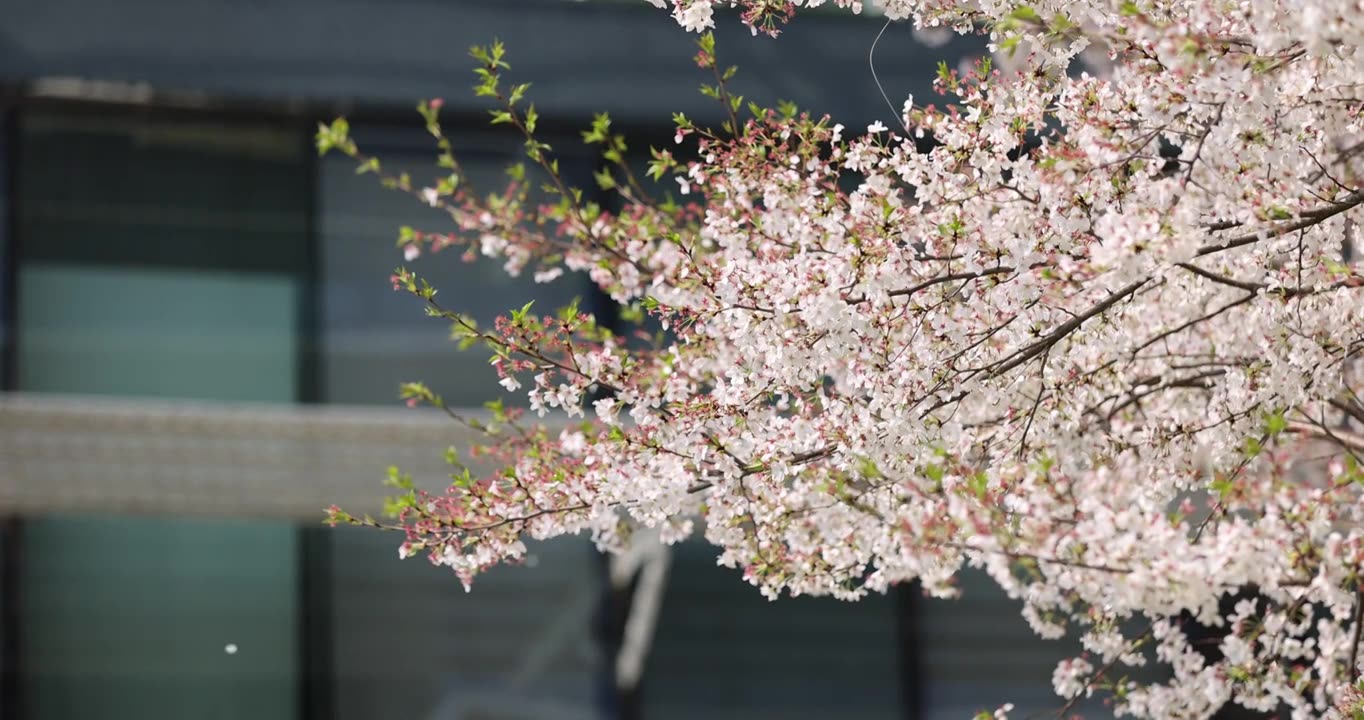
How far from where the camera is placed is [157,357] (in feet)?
33.0

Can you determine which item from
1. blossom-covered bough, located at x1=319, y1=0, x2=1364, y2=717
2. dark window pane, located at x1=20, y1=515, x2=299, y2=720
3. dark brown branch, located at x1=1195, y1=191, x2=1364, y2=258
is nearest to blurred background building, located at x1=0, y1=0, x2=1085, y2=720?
dark window pane, located at x1=20, y1=515, x2=299, y2=720

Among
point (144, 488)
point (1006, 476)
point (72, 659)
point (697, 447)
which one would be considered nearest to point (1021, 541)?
point (1006, 476)

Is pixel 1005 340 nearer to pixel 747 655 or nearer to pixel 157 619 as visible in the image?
pixel 747 655

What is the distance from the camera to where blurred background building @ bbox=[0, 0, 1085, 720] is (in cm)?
970

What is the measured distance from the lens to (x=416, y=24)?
34.7 feet

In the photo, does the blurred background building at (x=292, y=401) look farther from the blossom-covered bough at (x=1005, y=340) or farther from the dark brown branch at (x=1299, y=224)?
the dark brown branch at (x=1299, y=224)

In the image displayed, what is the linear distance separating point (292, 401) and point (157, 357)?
88 cm

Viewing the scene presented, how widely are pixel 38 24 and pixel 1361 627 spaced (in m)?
8.28

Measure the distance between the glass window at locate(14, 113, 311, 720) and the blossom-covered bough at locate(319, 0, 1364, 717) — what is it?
208 inches

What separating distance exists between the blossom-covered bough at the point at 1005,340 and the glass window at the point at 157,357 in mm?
5294

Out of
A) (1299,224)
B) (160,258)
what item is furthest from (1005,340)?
(160,258)

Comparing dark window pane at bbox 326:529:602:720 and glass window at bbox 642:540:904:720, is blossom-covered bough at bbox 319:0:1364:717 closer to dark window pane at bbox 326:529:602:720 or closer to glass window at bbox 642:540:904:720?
dark window pane at bbox 326:529:602:720

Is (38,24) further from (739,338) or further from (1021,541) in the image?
(1021,541)

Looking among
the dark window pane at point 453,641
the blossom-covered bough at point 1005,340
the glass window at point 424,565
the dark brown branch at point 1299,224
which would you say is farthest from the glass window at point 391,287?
the dark brown branch at point 1299,224
